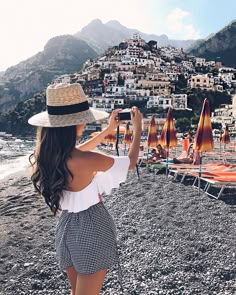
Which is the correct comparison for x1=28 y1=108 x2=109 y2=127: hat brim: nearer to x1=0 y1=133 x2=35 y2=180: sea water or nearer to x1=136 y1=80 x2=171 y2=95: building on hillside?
x1=0 y1=133 x2=35 y2=180: sea water

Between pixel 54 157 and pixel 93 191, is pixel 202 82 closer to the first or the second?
pixel 93 191

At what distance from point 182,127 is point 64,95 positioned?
67.6 m

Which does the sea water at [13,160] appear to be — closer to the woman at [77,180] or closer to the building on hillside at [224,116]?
the woman at [77,180]

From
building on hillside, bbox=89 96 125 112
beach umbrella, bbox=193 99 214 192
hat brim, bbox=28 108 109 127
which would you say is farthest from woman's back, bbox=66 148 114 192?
building on hillside, bbox=89 96 125 112

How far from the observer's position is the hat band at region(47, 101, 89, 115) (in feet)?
8.09

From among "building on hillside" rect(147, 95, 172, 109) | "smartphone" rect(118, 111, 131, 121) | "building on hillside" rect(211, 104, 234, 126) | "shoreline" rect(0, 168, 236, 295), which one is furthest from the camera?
"building on hillside" rect(147, 95, 172, 109)

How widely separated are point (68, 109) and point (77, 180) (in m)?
0.44

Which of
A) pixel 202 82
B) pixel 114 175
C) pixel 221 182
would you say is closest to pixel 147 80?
pixel 202 82

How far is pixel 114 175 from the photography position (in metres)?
2.45

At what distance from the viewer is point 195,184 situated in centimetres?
1200

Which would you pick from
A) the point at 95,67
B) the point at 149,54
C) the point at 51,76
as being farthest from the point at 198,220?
the point at 51,76

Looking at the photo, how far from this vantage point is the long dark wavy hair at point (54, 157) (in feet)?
7.62

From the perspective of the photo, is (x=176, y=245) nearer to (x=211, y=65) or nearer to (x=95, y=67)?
(x=95, y=67)

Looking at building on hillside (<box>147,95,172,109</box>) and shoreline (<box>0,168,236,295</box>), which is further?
building on hillside (<box>147,95,172,109</box>)
